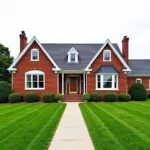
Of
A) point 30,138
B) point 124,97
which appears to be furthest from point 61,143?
point 124,97

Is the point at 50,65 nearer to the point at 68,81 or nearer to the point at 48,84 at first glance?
the point at 48,84

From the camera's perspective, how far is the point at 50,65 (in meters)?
28.3

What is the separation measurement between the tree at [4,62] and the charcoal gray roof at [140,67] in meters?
24.6

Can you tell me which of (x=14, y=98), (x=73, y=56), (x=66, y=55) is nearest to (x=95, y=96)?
(x=73, y=56)

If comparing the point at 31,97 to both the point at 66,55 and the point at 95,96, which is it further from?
the point at 66,55

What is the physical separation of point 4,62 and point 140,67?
2623 centimetres

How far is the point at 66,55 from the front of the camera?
104 ft

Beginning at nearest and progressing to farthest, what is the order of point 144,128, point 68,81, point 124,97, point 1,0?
point 144,128
point 1,0
point 124,97
point 68,81

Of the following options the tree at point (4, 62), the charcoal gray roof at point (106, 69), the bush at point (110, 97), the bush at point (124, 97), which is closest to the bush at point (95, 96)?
the bush at point (110, 97)

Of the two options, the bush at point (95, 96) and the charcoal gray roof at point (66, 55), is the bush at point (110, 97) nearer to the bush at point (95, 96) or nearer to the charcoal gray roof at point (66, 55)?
the bush at point (95, 96)

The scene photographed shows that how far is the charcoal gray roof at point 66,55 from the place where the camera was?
30.0 metres

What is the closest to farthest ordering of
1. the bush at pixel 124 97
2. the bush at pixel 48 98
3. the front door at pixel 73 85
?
1. the bush at pixel 48 98
2. the bush at pixel 124 97
3. the front door at pixel 73 85

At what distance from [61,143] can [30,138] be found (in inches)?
52.2

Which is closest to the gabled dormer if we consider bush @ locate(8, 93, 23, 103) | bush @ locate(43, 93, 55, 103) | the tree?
bush @ locate(43, 93, 55, 103)
